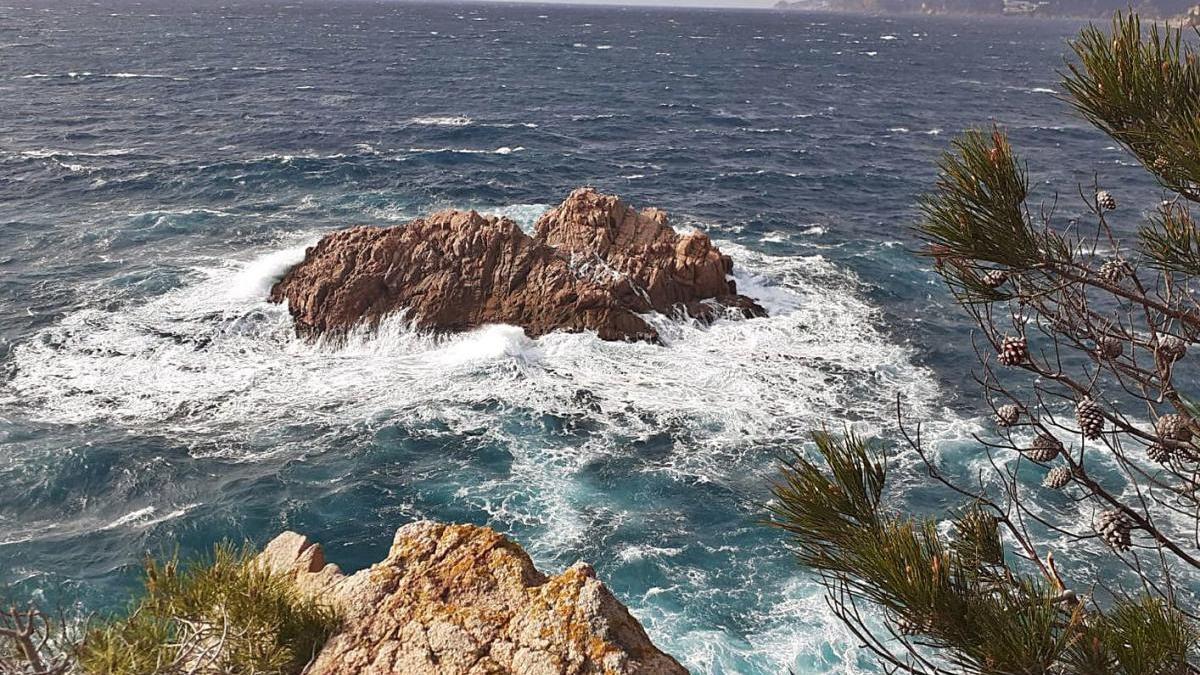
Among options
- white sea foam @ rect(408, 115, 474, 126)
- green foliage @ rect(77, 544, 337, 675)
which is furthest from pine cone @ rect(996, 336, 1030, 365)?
white sea foam @ rect(408, 115, 474, 126)

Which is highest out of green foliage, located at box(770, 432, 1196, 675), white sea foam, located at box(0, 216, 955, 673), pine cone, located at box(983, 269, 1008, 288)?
pine cone, located at box(983, 269, 1008, 288)

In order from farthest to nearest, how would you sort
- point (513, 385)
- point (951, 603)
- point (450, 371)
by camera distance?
point (450, 371) < point (513, 385) < point (951, 603)

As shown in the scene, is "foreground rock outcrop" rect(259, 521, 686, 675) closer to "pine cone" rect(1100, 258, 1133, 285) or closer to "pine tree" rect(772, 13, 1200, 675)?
"pine tree" rect(772, 13, 1200, 675)

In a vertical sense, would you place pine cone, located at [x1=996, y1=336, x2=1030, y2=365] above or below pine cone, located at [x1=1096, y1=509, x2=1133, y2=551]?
above

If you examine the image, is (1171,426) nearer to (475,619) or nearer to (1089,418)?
(1089,418)

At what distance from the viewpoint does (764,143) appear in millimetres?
69000

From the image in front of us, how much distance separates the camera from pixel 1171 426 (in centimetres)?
510

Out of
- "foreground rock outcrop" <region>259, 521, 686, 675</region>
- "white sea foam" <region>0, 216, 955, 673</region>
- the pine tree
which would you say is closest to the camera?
the pine tree

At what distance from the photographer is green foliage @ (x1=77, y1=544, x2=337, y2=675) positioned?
7016 mm

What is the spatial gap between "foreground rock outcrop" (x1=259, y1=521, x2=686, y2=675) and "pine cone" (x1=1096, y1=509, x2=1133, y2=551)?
14.1 ft

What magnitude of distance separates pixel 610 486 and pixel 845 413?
861 cm

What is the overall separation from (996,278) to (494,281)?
88.4 feet

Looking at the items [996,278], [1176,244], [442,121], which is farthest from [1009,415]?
[442,121]

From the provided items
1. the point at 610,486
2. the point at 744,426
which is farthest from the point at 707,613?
the point at 744,426
